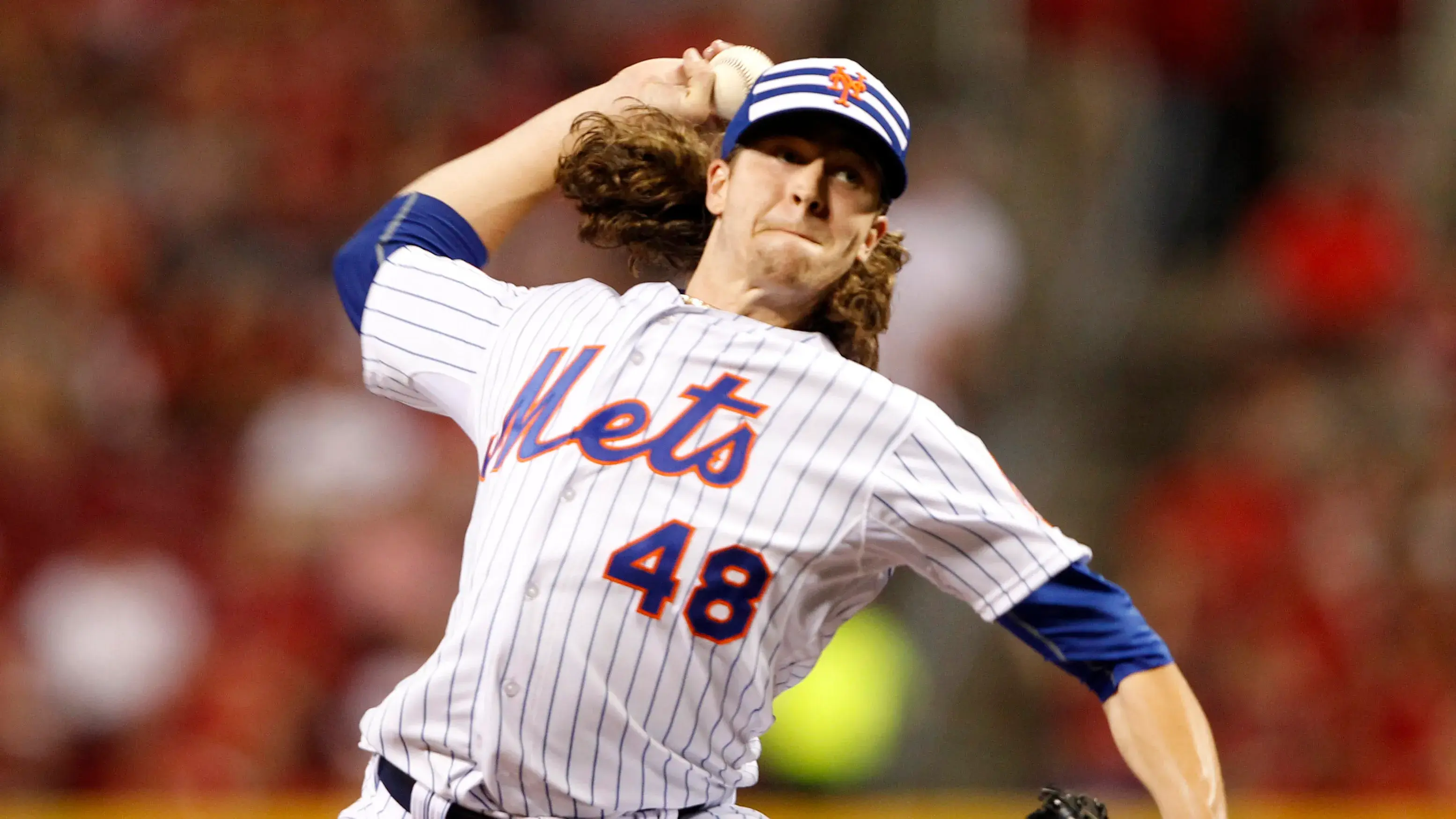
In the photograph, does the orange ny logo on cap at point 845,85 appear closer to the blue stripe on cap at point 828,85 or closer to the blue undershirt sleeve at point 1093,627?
the blue stripe on cap at point 828,85

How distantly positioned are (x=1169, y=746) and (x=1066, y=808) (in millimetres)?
152

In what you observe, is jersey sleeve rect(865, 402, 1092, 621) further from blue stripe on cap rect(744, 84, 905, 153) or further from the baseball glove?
blue stripe on cap rect(744, 84, 905, 153)

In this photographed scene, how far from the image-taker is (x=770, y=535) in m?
1.94

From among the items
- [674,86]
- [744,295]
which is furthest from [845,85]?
[674,86]

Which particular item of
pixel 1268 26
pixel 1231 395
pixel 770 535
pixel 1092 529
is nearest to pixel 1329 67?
pixel 1268 26

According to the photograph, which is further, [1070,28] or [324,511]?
[1070,28]

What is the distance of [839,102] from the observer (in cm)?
210

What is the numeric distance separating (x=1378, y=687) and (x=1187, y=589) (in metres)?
0.60

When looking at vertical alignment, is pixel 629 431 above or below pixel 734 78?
below

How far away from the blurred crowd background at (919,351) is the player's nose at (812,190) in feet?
10.1

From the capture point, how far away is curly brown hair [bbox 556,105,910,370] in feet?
7.91

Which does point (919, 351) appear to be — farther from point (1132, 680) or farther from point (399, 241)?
point (1132, 680)

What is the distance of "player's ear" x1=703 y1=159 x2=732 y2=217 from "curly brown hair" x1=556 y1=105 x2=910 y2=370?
16 cm

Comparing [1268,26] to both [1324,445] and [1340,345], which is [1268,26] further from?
[1324,445]
